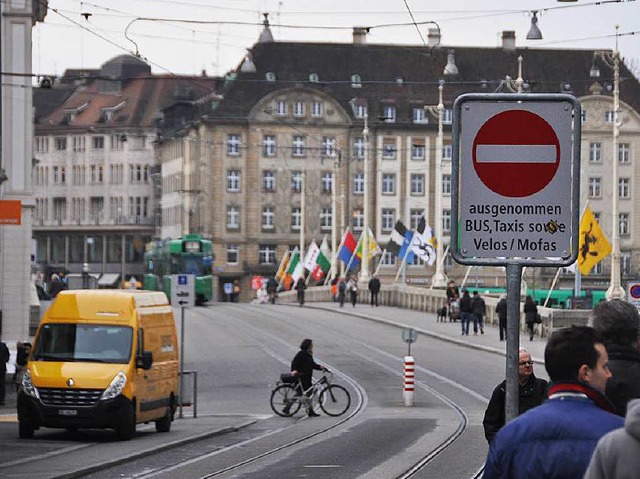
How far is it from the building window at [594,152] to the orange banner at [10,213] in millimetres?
92895

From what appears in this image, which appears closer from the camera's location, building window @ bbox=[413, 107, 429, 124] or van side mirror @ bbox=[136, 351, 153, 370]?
van side mirror @ bbox=[136, 351, 153, 370]

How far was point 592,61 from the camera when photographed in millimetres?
129000

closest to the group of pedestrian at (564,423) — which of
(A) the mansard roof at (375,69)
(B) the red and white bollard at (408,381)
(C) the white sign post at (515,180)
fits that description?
(C) the white sign post at (515,180)

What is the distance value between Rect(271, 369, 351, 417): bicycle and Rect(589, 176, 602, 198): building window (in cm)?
9496

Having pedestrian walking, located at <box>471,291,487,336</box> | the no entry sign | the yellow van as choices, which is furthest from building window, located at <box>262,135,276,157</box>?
the no entry sign

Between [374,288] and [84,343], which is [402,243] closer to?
[374,288]

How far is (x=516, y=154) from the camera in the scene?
8.23 m

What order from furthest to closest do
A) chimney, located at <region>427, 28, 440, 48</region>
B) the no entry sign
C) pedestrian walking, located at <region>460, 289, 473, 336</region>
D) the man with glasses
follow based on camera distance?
chimney, located at <region>427, 28, 440, 48</region>
pedestrian walking, located at <region>460, 289, 473, 336</region>
the man with glasses
the no entry sign

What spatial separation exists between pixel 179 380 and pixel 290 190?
105 meters

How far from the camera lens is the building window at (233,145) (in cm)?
13388

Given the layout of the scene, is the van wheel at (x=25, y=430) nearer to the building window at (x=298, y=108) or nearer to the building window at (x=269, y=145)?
the building window at (x=298, y=108)

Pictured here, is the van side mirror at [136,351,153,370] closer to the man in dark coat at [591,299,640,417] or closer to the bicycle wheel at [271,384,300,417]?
the bicycle wheel at [271,384,300,417]

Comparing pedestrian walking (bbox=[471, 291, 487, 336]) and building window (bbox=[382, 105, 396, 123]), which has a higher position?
building window (bbox=[382, 105, 396, 123])

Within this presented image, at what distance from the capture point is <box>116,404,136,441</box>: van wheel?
28062 millimetres
